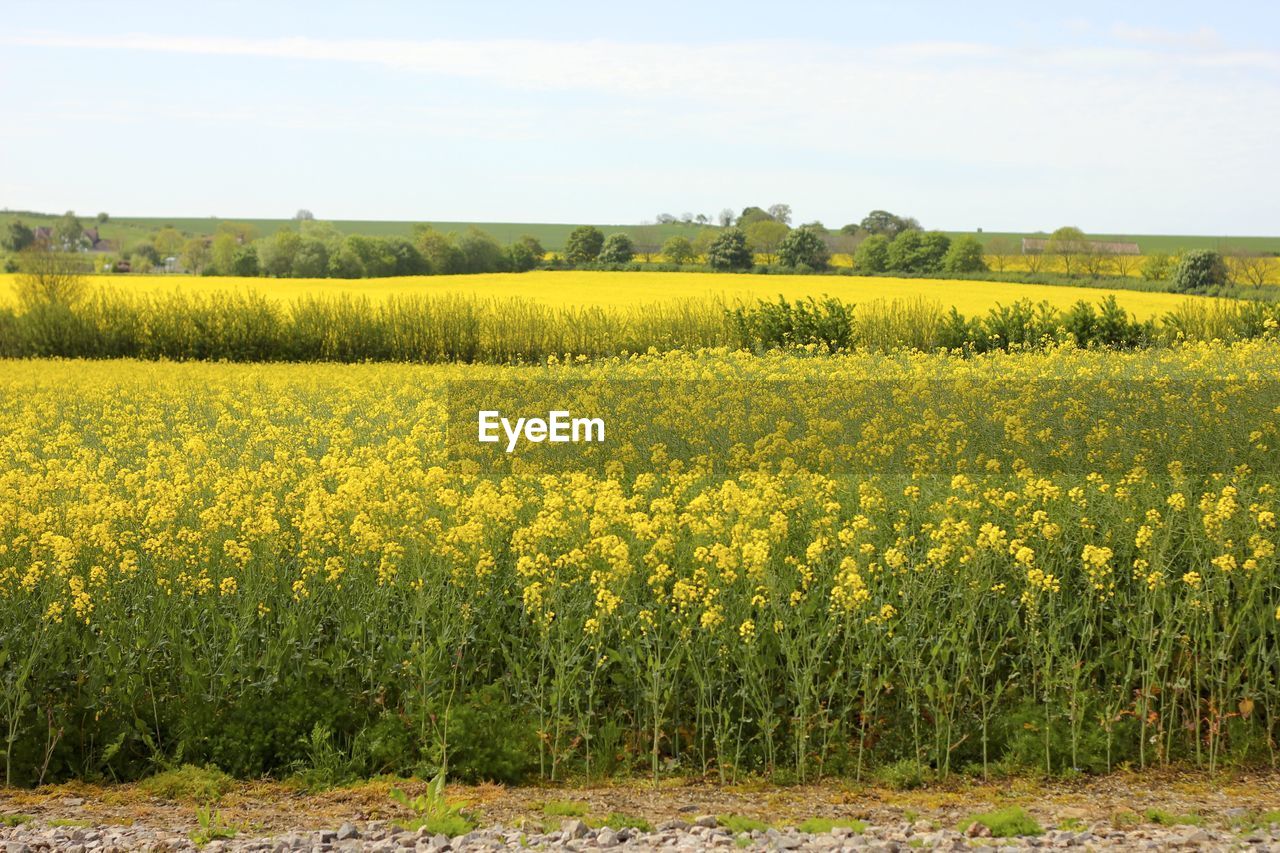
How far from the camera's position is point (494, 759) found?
6840 millimetres

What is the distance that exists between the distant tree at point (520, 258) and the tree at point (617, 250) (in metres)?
3.33

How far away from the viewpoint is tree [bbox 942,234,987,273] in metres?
56.7

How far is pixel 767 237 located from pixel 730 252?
360cm

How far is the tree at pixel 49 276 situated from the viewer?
3753 centimetres

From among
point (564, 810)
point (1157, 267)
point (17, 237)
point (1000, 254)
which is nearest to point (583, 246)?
point (1000, 254)

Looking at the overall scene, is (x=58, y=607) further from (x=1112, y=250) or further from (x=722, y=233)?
(x=1112, y=250)

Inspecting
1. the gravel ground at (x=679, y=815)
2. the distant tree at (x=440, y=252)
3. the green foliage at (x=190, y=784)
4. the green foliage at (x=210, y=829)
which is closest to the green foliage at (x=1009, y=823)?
the gravel ground at (x=679, y=815)

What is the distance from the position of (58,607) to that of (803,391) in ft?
30.2

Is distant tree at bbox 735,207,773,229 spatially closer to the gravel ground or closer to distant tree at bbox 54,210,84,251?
distant tree at bbox 54,210,84,251

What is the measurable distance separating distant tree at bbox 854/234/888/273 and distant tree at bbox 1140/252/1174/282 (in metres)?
11.3

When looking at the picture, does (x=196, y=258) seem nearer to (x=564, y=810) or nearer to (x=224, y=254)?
(x=224, y=254)

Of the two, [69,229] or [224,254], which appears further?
[69,229]

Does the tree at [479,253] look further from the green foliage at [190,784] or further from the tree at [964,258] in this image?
the green foliage at [190,784]

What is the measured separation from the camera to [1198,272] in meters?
48.5
